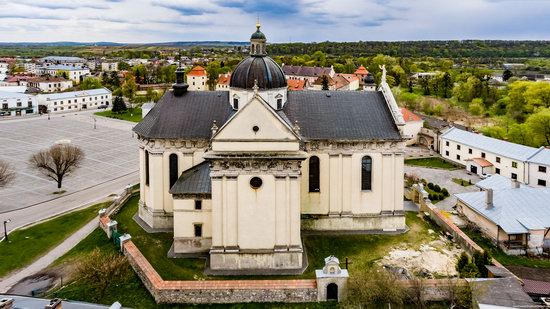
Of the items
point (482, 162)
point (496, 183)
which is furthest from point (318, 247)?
point (482, 162)

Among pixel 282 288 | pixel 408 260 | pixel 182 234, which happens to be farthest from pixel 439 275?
pixel 182 234

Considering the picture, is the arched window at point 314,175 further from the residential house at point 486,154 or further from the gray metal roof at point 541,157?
the residential house at point 486,154

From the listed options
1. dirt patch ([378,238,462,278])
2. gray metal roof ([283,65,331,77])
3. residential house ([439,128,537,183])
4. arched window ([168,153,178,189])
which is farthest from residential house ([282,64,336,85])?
dirt patch ([378,238,462,278])

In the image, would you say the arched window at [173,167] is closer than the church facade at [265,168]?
No

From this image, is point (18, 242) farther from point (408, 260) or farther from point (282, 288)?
point (408, 260)

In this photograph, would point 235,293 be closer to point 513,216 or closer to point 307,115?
point 307,115

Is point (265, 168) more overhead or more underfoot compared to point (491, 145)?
more overhead

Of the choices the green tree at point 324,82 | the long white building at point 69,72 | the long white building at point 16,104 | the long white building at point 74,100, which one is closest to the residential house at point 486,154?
the green tree at point 324,82
